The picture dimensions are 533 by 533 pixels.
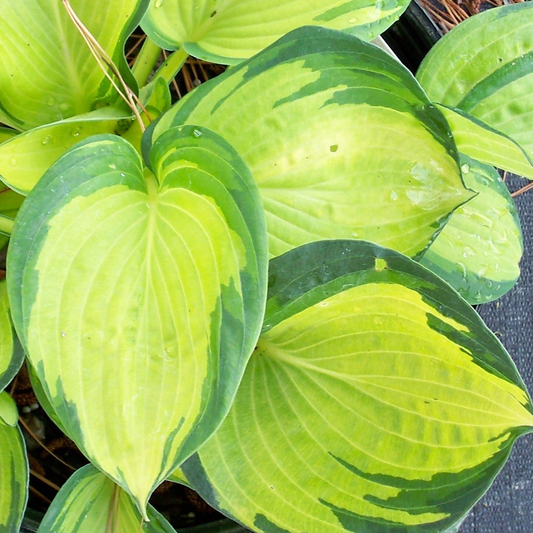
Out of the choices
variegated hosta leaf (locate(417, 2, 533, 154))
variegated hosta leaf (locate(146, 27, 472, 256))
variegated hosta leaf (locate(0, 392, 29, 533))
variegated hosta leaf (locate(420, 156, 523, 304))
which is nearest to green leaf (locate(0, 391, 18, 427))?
variegated hosta leaf (locate(0, 392, 29, 533))

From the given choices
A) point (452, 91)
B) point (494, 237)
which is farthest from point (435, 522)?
point (452, 91)

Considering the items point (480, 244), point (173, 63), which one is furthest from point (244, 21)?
point (480, 244)

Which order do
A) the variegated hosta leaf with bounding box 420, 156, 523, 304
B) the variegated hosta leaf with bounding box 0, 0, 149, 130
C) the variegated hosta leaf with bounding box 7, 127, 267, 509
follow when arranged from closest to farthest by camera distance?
the variegated hosta leaf with bounding box 7, 127, 267, 509 → the variegated hosta leaf with bounding box 0, 0, 149, 130 → the variegated hosta leaf with bounding box 420, 156, 523, 304

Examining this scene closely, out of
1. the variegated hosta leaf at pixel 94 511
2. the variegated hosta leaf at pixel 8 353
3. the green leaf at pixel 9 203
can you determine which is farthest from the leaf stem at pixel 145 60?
the variegated hosta leaf at pixel 94 511

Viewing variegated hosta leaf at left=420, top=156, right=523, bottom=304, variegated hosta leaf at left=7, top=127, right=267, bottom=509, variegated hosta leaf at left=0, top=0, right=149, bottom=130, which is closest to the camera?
variegated hosta leaf at left=7, top=127, right=267, bottom=509

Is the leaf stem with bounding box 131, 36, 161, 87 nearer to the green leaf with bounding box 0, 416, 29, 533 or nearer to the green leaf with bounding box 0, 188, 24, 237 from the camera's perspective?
the green leaf with bounding box 0, 188, 24, 237

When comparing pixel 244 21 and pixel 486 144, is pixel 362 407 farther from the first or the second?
pixel 244 21
